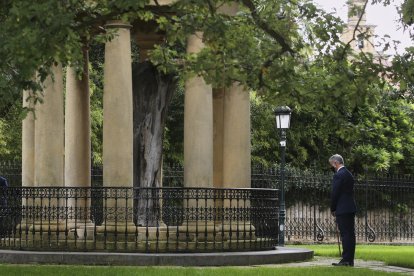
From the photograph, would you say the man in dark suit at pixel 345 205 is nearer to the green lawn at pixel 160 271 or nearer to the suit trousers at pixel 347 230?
the suit trousers at pixel 347 230

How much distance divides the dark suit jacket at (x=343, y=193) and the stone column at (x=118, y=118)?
16.5 ft

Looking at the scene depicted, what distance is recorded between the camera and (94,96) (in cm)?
4297

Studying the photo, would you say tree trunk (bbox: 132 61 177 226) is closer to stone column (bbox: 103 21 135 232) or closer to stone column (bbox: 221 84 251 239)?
stone column (bbox: 221 84 251 239)

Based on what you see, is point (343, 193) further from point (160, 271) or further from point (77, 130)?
point (77, 130)

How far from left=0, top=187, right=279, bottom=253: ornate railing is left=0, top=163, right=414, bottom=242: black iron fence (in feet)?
43.8

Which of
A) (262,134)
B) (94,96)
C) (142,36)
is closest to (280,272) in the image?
(142,36)

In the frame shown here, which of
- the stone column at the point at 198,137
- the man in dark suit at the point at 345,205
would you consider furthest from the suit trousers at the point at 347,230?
the stone column at the point at 198,137

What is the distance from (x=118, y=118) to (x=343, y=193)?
5801 mm

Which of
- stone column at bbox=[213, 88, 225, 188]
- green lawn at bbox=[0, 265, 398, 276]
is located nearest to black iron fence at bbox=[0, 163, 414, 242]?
stone column at bbox=[213, 88, 225, 188]

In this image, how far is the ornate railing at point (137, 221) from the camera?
20250 mm

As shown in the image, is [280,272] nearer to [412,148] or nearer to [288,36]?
[288,36]

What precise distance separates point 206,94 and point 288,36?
5.45 meters

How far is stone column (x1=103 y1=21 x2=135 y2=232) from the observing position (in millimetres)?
21453

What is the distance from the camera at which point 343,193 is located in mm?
18688
